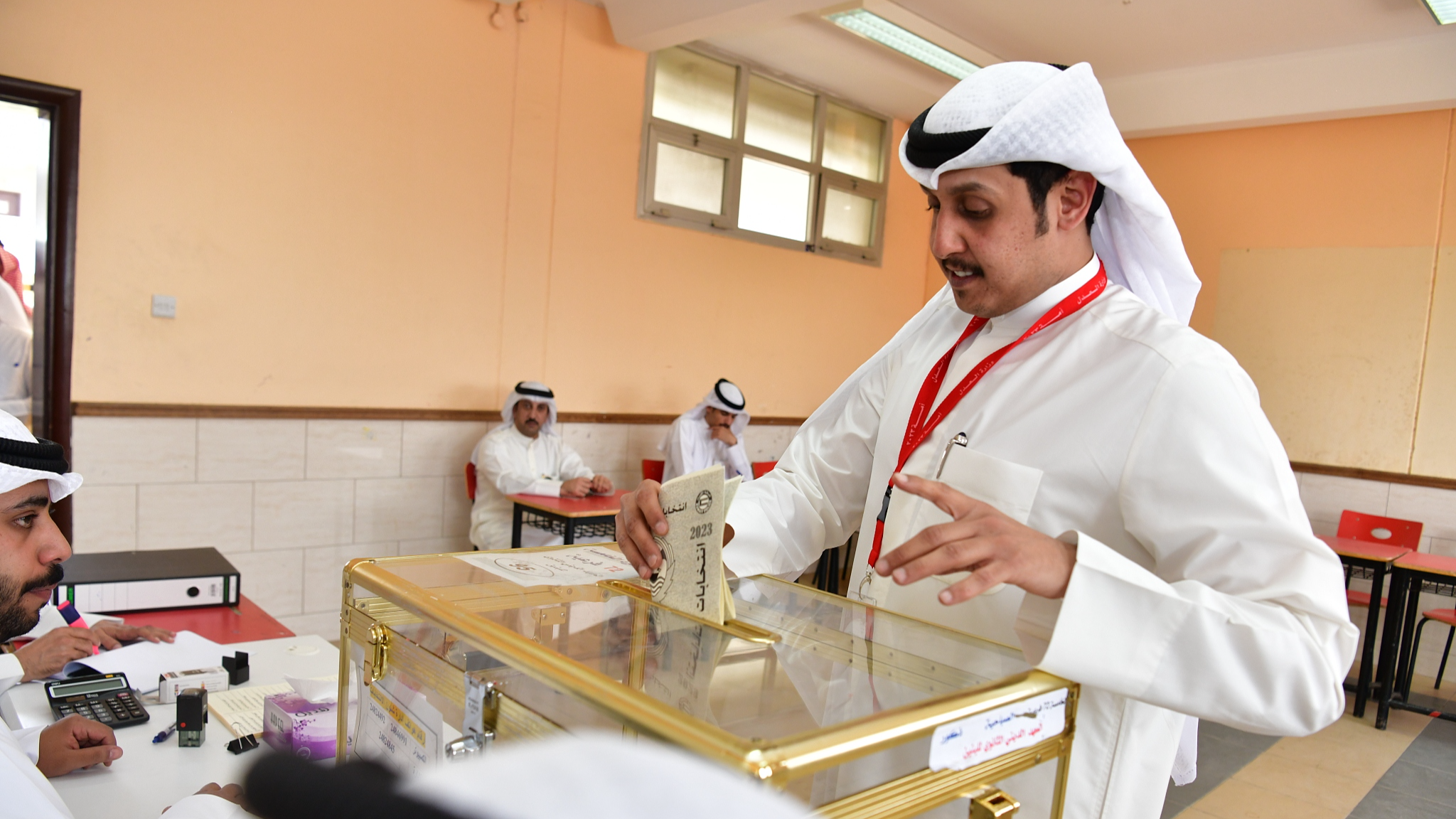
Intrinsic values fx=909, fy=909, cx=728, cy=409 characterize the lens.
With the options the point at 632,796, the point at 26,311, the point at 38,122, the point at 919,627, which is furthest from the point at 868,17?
the point at 632,796

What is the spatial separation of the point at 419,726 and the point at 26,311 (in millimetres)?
4381

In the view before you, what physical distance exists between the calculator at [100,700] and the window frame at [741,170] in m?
4.72

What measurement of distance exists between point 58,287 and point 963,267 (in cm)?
440

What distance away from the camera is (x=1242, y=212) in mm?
6930

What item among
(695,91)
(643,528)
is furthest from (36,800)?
(695,91)

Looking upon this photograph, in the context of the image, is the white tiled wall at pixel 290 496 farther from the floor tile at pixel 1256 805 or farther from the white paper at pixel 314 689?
the white paper at pixel 314 689

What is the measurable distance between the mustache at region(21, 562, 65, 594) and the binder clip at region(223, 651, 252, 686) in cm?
42

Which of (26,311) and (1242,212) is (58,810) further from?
(1242,212)

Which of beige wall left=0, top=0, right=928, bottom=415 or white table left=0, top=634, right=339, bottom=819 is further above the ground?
beige wall left=0, top=0, right=928, bottom=415

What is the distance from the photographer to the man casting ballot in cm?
84

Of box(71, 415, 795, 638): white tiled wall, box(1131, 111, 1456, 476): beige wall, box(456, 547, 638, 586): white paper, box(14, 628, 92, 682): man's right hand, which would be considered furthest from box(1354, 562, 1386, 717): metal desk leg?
box(14, 628, 92, 682): man's right hand

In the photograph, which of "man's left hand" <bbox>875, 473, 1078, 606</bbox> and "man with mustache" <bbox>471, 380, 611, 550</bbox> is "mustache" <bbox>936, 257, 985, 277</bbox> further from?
"man with mustache" <bbox>471, 380, 611, 550</bbox>

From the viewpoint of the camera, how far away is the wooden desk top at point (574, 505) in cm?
474

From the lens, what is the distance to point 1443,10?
514cm
